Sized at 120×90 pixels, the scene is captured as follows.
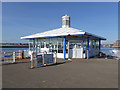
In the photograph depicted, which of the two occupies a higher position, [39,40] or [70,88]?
[39,40]

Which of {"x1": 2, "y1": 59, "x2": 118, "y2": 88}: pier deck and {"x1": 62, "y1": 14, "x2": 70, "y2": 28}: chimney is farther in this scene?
{"x1": 62, "y1": 14, "x2": 70, "y2": 28}: chimney

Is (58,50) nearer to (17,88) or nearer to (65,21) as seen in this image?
(65,21)

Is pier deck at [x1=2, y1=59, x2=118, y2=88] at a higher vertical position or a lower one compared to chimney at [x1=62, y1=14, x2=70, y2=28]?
lower

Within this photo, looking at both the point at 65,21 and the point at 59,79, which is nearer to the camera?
the point at 59,79

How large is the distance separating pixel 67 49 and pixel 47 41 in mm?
3598

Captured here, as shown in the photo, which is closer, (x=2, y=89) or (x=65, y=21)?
(x=2, y=89)

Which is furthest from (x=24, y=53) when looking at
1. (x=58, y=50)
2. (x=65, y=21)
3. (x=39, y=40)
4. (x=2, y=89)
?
(x=2, y=89)

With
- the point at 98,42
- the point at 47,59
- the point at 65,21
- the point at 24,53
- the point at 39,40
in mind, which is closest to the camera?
the point at 47,59

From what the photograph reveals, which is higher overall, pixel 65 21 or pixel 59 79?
pixel 65 21

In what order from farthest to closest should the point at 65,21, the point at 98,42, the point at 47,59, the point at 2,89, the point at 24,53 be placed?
the point at 98,42, the point at 65,21, the point at 24,53, the point at 47,59, the point at 2,89

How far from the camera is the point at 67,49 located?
13977 mm

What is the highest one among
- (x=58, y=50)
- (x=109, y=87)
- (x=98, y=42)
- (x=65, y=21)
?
(x=65, y=21)

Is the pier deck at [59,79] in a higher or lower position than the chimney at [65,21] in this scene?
lower

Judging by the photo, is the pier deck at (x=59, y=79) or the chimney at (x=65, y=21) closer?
the pier deck at (x=59, y=79)
